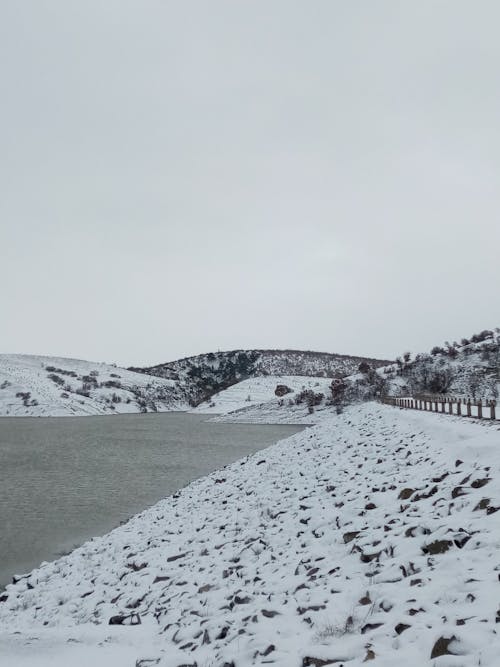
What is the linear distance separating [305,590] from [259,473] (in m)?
14.8

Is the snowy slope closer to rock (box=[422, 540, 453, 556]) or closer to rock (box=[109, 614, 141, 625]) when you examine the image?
rock (box=[109, 614, 141, 625])

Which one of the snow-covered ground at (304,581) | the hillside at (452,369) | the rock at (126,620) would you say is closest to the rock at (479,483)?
the snow-covered ground at (304,581)

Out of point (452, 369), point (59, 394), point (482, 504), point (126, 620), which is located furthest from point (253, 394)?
point (482, 504)

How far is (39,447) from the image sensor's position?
48.9m

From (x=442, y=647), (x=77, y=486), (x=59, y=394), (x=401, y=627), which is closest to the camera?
(x=442, y=647)

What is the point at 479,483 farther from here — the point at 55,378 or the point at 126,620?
the point at 55,378

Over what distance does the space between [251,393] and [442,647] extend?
166409 millimetres

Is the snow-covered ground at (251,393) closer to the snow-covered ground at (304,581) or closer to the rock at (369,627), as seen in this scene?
the snow-covered ground at (304,581)

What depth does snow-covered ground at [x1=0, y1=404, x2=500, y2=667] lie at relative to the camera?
532 cm

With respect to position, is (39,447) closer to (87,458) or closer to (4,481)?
(87,458)

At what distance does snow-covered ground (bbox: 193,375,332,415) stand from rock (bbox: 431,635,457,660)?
433 feet

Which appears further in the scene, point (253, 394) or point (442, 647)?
point (253, 394)

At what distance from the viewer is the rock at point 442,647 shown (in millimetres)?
4547

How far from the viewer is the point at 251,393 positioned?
170 meters
